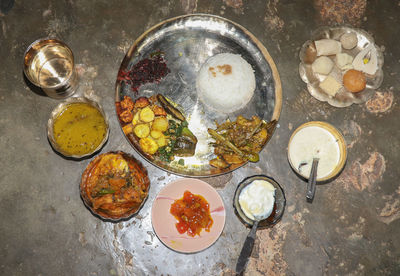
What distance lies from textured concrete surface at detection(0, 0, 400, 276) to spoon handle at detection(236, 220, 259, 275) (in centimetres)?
9

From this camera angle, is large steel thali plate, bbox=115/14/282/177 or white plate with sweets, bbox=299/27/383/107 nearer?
large steel thali plate, bbox=115/14/282/177

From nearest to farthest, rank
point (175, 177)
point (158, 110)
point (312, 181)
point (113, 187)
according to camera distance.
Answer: point (113, 187)
point (312, 181)
point (158, 110)
point (175, 177)

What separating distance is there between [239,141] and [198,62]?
3.21 ft

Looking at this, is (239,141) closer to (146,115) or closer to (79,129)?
(146,115)

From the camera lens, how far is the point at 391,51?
3.85 meters

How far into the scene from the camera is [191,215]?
333cm

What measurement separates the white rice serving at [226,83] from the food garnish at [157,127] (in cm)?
38

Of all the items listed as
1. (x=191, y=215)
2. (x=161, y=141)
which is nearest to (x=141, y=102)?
(x=161, y=141)

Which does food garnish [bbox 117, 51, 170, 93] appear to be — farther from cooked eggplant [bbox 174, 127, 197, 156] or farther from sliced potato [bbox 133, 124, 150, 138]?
cooked eggplant [bbox 174, 127, 197, 156]

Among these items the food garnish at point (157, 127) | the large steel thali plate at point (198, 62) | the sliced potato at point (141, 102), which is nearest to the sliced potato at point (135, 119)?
the food garnish at point (157, 127)

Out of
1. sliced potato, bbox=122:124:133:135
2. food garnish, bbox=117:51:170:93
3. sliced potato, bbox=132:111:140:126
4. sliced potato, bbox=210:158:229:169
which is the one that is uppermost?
food garnish, bbox=117:51:170:93

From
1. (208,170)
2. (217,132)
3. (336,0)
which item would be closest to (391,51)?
(336,0)

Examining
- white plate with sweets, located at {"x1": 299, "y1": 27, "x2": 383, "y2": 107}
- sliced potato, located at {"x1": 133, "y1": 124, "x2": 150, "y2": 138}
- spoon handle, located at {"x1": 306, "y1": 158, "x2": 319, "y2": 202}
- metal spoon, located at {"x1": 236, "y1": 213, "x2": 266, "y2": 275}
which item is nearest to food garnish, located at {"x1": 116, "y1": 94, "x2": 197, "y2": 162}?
sliced potato, located at {"x1": 133, "y1": 124, "x2": 150, "y2": 138}

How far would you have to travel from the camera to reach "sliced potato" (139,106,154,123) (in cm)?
332
